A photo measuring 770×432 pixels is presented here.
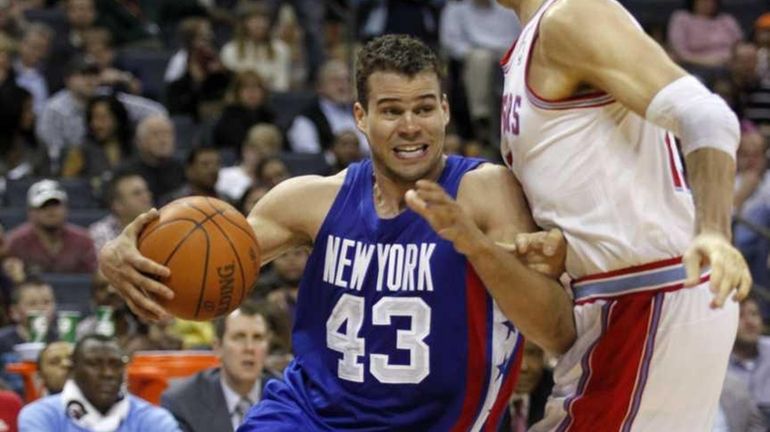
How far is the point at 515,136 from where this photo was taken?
455cm

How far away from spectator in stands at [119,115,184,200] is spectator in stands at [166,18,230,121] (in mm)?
1319

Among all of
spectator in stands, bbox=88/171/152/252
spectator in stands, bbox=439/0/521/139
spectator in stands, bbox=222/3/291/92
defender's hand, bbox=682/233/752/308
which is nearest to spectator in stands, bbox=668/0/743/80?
spectator in stands, bbox=439/0/521/139

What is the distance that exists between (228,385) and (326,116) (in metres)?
5.62

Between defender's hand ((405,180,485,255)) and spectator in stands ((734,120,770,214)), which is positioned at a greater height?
defender's hand ((405,180,485,255))

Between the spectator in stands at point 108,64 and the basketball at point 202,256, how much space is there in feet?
28.2

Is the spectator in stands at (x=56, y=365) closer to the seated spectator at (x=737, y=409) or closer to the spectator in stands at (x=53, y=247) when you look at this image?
the spectator in stands at (x=53, y=247)

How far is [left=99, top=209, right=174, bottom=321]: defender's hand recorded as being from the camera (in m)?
4.55

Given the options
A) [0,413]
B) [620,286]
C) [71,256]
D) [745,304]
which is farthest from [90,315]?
[620,286]

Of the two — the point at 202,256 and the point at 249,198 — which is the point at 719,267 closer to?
the point at 202,256

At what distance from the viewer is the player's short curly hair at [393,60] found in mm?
4719

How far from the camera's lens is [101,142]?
12727 millimetres

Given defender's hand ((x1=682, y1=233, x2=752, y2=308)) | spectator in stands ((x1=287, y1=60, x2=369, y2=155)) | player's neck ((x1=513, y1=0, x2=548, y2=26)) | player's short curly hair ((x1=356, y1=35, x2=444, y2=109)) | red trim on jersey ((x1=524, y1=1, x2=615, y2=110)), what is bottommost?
spectator in stands ((x1=287, y1=60, x2=369, y2=155))

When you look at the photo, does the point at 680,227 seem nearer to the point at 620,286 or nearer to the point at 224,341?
the point at 620,286

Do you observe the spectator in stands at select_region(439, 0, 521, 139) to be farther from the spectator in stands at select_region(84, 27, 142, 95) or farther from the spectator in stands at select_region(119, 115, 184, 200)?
the spectator in stands at select_region(119, 115, 184, 200)
